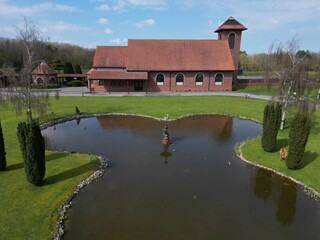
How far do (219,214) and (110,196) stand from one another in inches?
195

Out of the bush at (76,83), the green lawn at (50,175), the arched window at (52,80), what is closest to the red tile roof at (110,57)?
the bush at (76,83)

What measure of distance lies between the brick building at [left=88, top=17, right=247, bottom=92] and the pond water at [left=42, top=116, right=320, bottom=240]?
74.1 ft

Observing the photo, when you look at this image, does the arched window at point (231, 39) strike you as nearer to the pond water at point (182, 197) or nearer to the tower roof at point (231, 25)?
the tower roof at point (231, 25)

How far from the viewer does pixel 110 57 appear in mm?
41719

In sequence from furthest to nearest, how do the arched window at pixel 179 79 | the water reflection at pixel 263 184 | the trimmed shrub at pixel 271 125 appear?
1. the arched window at pixel 179 79
2. the trimmed shrub at pixel 271 125
3. the water reflection at pixel 263 184

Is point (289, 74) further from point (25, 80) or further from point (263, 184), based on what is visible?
point (25, 80)

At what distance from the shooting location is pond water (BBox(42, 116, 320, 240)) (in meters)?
9.53

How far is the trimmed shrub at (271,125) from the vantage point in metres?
16.2

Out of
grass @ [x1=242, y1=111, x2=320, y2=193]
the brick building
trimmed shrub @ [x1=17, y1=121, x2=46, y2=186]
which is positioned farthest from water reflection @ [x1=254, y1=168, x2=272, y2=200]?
the brick building

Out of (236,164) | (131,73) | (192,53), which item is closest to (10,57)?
(131,73)

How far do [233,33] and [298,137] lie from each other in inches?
1326

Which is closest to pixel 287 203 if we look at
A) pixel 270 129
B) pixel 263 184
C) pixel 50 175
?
pixel 263 184

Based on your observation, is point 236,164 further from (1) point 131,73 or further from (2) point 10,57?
(2) point 10,57

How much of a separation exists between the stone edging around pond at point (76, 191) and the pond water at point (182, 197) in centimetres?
24
